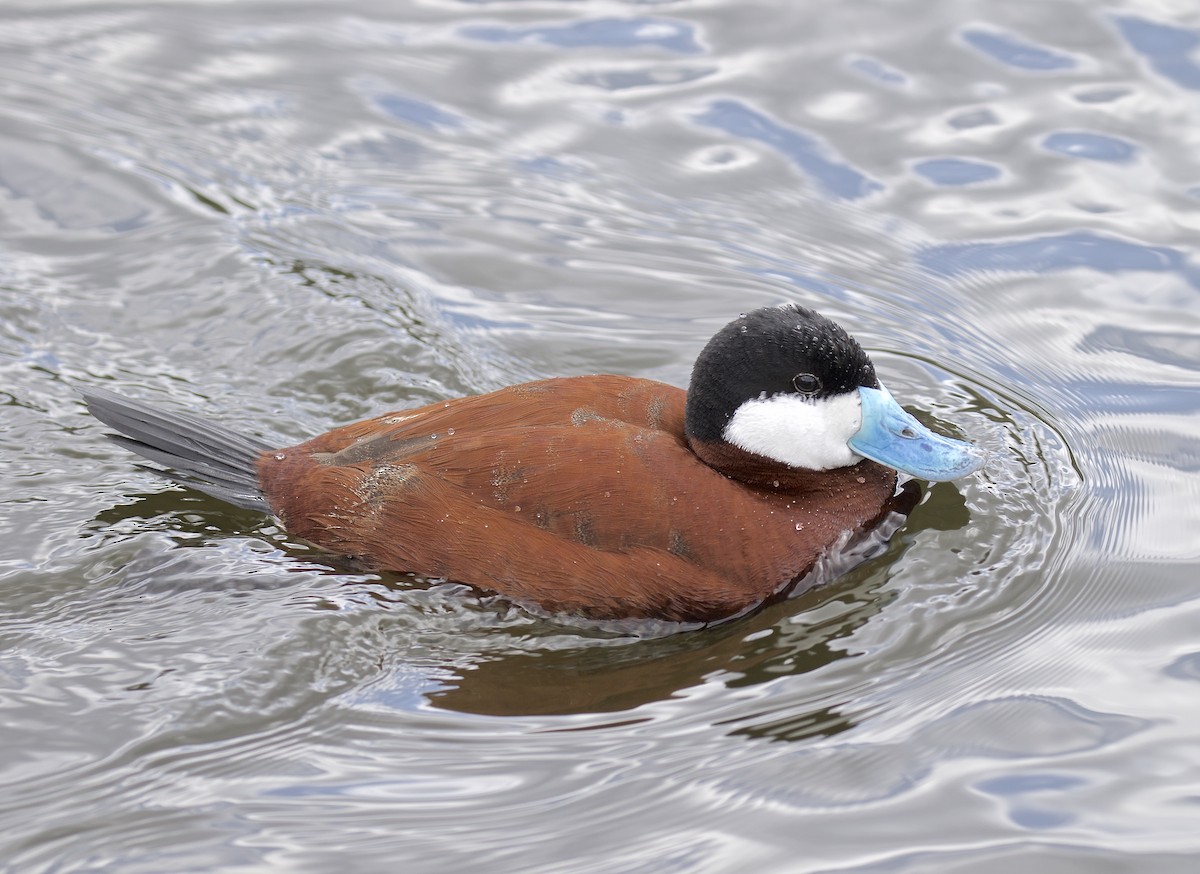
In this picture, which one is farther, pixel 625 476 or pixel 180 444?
pixel 180 444

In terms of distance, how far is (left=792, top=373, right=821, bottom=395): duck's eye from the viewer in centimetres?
498

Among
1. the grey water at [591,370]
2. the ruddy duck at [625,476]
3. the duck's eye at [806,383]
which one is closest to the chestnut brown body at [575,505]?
the ruddy duck at [625,476]

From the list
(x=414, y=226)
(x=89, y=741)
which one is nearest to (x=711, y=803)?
(x=89, y=741)

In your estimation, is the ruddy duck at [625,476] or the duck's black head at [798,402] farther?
the duck's black head at [798,402]

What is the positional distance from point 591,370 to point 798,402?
1.80 m

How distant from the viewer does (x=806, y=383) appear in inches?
197

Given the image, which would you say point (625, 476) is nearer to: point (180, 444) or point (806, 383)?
point (806, 383)

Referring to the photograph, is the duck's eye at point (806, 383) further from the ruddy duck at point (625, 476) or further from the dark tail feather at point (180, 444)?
the dark tail feather at point (180, 444)

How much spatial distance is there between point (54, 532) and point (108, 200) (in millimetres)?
2738

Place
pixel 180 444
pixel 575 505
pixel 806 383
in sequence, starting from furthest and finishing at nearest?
pixel 180 444 < pixel 806 383 < pixel 575 505

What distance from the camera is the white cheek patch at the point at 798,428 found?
4969 mm

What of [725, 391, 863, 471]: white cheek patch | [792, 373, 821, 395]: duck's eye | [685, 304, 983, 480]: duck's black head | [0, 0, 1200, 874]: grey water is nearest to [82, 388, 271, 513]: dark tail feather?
[0, 0, 1200, 874]: grey water

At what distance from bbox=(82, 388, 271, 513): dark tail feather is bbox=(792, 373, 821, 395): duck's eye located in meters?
2.00

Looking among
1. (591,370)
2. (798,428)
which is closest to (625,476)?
(798,428)
